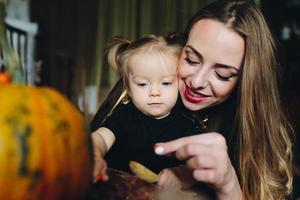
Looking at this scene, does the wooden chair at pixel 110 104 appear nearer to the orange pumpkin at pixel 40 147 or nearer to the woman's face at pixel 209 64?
the woman's face at pixel 209 64

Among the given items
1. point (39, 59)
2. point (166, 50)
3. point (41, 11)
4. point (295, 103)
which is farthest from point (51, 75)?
point (166, 50)

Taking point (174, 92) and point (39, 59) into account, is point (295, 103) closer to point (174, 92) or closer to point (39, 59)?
point (174, 92)

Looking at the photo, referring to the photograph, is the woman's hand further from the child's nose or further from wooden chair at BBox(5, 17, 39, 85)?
wooden chair at BBox(5, 17, 39, 85)

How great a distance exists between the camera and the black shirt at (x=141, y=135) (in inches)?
54.4

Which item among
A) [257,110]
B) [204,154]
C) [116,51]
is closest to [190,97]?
[257,110]

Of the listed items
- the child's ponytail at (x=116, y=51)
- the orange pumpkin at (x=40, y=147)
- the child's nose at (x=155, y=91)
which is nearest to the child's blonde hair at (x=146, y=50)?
the child's ponytail at (x=116, y=51)

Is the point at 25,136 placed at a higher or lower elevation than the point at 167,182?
higher

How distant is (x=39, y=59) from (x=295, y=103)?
2515 mm

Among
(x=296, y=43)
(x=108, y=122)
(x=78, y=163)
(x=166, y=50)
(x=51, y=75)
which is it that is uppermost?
(x=78, y=163)

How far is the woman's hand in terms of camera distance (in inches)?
31.5

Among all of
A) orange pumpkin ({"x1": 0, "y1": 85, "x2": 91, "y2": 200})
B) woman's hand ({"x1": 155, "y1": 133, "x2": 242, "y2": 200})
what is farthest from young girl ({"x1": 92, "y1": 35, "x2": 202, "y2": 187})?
orange pumpkin ({"x1": 0, "y1": 85, "x2": 91, "y2": 200})

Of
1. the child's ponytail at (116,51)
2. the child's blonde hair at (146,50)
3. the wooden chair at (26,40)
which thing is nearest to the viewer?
the child's blonde hair at (146,50)

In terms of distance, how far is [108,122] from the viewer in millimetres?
1321

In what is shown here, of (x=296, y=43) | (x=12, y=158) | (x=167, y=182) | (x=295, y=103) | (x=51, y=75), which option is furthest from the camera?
(x=51, y=75)
